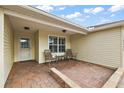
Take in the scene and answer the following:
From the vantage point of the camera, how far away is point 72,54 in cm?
776

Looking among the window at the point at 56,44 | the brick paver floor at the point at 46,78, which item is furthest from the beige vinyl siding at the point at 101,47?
the window at the point at 56,44

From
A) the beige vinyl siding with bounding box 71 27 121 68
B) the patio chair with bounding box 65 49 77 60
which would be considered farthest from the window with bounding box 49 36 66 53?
the beige vinyl siding with bounding box 71 27 121 68

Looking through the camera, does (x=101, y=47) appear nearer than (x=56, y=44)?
Yes

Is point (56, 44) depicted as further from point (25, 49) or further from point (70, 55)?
point (25, 49)

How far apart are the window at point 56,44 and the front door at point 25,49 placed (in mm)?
1981

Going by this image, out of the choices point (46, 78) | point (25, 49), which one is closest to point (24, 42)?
point (25, 49)

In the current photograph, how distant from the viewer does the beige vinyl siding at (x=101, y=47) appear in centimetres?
479

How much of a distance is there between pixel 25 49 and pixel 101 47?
5.74 metres

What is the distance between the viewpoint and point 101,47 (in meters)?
5.55

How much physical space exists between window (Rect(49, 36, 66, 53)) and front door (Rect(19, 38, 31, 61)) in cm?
198

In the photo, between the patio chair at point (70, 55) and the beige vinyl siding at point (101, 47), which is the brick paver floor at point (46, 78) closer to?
the beige vinyl siding at point (101, 47)

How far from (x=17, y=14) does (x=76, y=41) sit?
554 centimetres

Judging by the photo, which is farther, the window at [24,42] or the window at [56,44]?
the window at [24,42]
